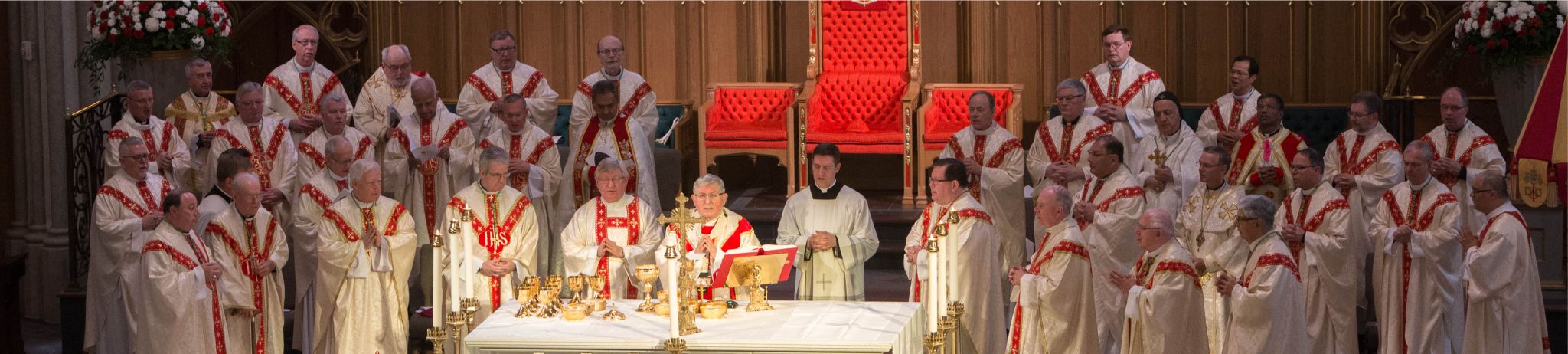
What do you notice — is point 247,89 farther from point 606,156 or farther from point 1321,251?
point 1321,251

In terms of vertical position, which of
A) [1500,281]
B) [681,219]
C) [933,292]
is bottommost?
[1500,281]

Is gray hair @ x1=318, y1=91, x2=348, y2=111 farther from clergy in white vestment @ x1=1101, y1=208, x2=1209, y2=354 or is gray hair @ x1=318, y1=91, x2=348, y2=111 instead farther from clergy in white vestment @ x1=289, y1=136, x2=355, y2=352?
clergy in white vestment @ x1=1101, y1=208, x2=1209, y2=354

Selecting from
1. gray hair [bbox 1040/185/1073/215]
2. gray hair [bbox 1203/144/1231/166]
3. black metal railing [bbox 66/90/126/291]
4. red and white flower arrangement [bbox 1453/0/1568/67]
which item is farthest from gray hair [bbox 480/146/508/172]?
red and white flower arrangement [bbox 1453/0/1568/67]

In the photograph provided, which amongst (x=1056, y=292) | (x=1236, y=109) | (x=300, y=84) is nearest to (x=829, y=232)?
(x=1056, y=292)

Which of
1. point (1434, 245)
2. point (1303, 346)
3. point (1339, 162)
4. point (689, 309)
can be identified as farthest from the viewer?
point (1339, 162)

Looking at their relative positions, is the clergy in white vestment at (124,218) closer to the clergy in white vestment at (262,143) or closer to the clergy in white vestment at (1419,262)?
the clergy in white vestment at (262,143)

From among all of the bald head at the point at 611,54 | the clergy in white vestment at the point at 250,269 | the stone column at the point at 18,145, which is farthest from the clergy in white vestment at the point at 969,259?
the stone column at the point at 18,145

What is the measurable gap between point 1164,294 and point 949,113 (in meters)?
4.87

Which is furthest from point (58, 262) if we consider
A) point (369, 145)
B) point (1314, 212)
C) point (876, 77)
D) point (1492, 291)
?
point (1492, 291)

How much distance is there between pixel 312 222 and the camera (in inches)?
357

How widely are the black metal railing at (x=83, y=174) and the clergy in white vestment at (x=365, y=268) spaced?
2.17 metres

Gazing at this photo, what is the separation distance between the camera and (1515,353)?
8523 mm

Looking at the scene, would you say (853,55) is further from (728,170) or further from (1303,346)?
(1303,346)

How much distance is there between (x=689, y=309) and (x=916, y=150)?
6.76 metres
